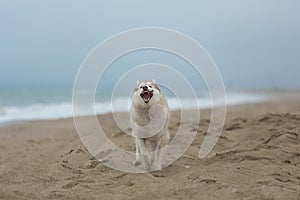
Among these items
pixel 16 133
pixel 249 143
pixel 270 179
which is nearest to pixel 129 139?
pixel 249 143

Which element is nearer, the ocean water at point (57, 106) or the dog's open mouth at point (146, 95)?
the dog's open mouth at point (146, 95)

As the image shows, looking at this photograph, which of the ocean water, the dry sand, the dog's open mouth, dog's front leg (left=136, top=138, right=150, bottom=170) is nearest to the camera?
the dry sand

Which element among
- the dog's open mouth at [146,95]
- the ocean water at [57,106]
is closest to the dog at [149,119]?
the dog's open mouth at [146,95]

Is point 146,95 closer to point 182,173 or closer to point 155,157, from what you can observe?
point 155,157

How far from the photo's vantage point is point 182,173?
517 centimetres

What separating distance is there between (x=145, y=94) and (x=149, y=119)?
1.27ft

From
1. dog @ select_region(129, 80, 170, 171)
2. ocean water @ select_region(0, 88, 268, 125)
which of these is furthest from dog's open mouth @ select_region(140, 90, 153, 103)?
ocean water @ select_region(0, 88, 268, 125)

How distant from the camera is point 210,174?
4.91 meters

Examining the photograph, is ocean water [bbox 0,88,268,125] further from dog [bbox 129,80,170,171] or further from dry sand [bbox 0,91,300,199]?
dog [bbox 129,80,170,171]

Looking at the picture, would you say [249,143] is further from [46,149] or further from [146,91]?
[46,149]

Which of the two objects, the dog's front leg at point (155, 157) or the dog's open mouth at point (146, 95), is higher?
the dog's open mouth at point (146, 95)

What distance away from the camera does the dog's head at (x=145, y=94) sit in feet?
16.9

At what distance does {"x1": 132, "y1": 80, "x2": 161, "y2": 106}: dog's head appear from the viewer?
5.15m

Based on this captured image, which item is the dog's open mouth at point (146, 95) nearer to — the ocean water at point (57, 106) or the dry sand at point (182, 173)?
the dry sand at point (182, 173)
